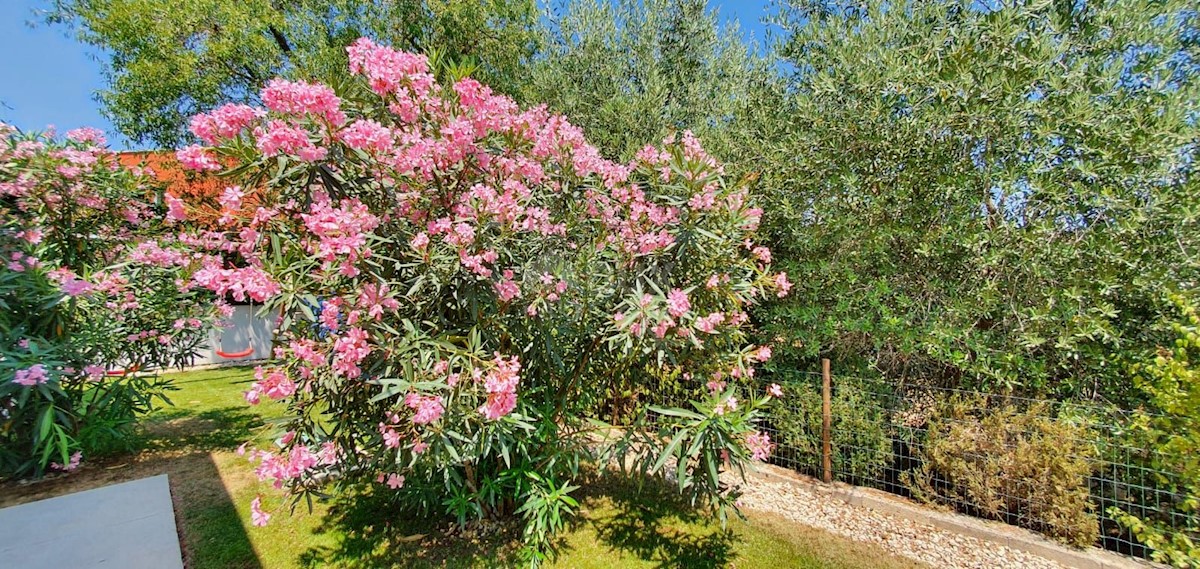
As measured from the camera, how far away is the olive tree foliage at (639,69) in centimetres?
640

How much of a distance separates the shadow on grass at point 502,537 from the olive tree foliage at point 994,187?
6.93 feet

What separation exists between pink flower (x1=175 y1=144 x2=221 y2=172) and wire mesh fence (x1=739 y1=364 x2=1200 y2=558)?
4.71 meters

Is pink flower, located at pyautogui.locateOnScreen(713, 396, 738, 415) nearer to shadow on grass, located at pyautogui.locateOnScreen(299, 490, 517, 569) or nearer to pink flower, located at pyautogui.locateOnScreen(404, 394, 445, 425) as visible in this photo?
pink flower, located at pyautogui.locateOnScreen(404, 394, 445, 425)

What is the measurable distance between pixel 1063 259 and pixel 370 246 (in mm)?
4819

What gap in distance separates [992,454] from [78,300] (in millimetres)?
7833

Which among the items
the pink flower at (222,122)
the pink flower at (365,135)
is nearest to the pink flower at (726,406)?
the pink flower at (365,135)

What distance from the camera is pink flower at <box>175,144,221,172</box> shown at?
2324 millimetres

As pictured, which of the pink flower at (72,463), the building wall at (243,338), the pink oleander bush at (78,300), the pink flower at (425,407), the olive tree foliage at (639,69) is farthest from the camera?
the building wall at (243,338)

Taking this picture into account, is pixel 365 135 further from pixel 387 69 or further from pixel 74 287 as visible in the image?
pixel 74 287

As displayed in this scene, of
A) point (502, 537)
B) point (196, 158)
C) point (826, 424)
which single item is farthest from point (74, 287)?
point (826, 424)

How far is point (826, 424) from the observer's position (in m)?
4.34

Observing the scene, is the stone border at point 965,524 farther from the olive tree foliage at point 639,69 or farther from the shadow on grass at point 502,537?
the olive tree foliage at point 639,69

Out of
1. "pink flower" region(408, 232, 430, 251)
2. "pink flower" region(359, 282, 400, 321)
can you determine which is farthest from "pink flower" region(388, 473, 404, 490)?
"pink flower" region(408, 232, 430, 251)

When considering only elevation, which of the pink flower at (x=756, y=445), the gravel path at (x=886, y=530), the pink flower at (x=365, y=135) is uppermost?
the pink flower at (x=365, y=135)
